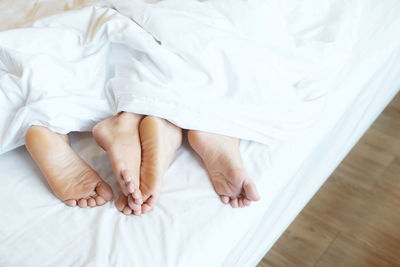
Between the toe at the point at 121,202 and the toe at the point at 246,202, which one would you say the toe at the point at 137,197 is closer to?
the toe at the point at 121,202

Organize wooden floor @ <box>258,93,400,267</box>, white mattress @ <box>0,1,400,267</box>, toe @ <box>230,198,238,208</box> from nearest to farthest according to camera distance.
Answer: white mattress @ <box>0,1,400,267</box>
toe @ <box>230,198,238,208</box>
wooden floor @ <box>258,93,400,267</box>

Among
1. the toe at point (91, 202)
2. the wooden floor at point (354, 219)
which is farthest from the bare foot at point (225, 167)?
the wooden floor at point (354, 219)

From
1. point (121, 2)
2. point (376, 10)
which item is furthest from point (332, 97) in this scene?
point (121, 2)

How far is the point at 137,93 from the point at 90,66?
0.15m

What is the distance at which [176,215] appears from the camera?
0.83 metres

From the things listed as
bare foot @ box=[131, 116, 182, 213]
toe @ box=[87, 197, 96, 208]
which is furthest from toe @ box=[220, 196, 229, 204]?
toe @ box=[87, 197, 96, 208]

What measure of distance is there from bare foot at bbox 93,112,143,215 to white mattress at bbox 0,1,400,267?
52mm

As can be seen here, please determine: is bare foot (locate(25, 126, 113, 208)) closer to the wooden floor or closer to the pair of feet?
the pair of feet

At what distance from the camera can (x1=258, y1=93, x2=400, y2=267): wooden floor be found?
1277 millimetres

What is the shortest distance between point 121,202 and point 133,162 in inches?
3.0

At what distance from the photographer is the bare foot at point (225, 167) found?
0.87 metres

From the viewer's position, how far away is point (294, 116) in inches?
39.3

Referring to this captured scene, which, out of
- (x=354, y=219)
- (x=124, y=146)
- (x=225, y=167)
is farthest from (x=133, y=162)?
(x=354, y=219)

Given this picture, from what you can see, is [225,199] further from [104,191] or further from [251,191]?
[104,191]
